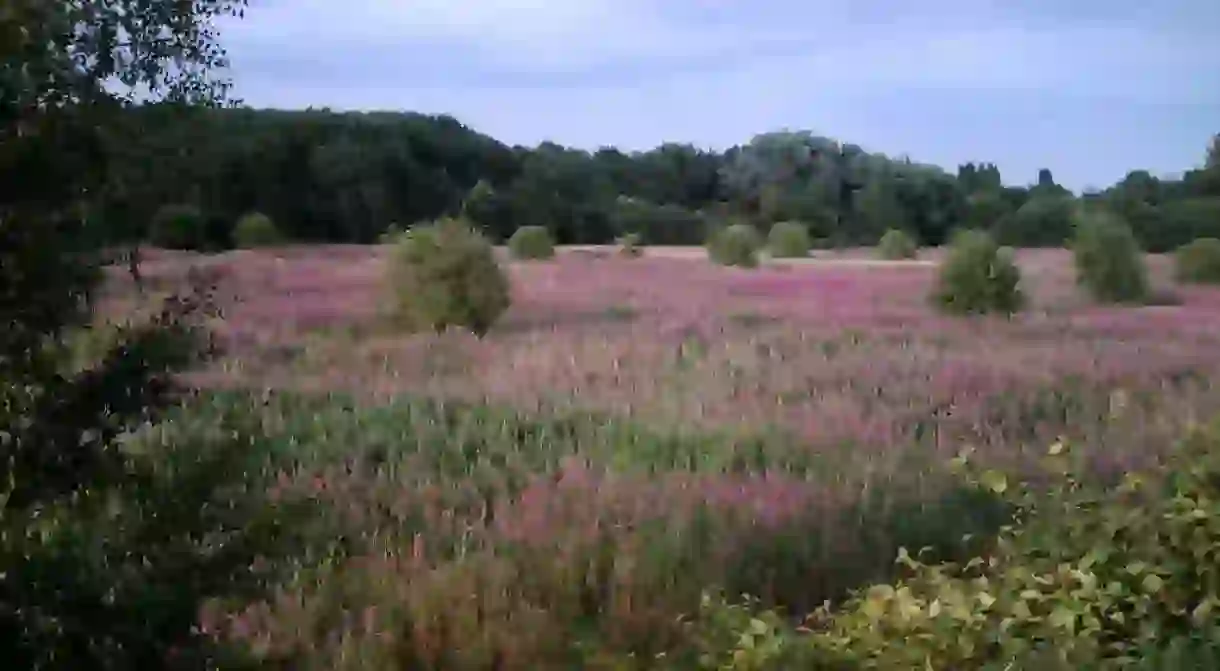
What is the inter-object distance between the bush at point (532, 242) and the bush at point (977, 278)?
9.61 m

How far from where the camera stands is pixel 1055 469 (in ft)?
18.6

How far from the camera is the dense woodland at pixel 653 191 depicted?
1725 cm

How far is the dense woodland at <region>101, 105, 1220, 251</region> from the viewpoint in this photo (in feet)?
56.6

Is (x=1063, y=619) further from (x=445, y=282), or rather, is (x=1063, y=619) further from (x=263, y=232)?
(x=445, y=282)

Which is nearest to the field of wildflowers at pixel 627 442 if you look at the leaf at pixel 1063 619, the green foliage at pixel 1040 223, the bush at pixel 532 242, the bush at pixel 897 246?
the leaf at pixel 1063 619

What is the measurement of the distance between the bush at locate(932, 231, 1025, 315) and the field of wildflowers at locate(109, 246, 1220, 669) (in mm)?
599

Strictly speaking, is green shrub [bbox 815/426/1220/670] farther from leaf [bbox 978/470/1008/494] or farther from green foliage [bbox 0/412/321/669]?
green foliage [bbox 0/412/321/669]

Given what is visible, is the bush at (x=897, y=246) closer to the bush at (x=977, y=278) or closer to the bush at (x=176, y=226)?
the bush at (x=977, y=278)

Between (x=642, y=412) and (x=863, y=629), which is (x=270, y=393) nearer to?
(x=642, y=412)

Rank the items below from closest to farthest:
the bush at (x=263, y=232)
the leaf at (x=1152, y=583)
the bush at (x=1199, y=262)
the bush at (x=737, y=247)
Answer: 1. the leaf at (x=1152, y=583)
2. the bush at (x=263, y=232)
3. the bush at (x=1199, y=262)
4. the bush at (x=737, y=247)

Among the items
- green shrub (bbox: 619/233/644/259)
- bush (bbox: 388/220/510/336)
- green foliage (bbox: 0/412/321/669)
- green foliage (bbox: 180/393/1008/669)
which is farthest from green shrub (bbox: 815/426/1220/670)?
green shrub (bbox: 619/233/644/259)

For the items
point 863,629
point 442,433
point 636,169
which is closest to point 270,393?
point 442,433

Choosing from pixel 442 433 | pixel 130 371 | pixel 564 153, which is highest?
pixel 564 153

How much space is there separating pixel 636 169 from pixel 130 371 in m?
27.4
